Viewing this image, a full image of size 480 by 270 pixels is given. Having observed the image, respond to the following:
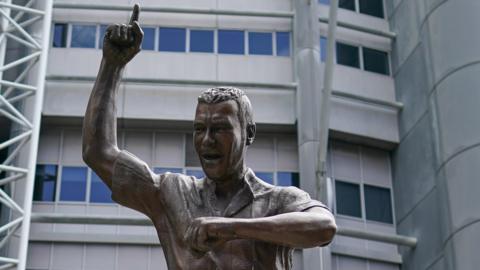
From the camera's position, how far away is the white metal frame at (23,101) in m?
32.8

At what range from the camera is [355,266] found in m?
36.1

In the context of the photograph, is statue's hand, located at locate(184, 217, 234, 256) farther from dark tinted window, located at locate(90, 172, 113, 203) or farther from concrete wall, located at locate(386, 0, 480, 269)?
dark tinted window, located at locate(90, 172, 113, 203)

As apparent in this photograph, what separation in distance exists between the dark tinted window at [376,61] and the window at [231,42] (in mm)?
5051

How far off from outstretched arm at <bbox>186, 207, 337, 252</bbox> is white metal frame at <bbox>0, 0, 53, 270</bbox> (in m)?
27.1

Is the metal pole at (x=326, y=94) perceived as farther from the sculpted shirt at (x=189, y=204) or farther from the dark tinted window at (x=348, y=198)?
the sculpted shirt at (x=189, y=204)

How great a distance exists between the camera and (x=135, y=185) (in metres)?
5.91

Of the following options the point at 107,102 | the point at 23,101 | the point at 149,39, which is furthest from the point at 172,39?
the point at 107,102

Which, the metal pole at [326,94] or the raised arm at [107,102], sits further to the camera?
the metal pole at [326,94]

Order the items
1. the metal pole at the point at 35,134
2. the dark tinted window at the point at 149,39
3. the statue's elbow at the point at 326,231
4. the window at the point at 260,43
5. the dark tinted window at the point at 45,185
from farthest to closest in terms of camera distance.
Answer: the window at the point at 260,43 < the dark tinted window at the point at 149,39 < the dark tinted window at the point at 45,185 < the metal pole at the point at 35,134 < the statue's elbow at the point at 326,231

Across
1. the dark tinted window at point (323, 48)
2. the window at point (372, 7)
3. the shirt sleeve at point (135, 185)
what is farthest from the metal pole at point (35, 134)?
the shirt sleeve at point (135, 185)

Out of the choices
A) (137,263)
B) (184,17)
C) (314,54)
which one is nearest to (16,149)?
(137,263)

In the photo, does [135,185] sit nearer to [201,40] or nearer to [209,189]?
[209,189]

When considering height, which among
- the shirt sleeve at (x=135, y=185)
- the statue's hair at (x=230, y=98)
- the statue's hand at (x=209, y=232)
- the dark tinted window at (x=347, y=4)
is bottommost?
the statue's hand at (x=209, y=232)

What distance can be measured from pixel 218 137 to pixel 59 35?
33417 millimetres
